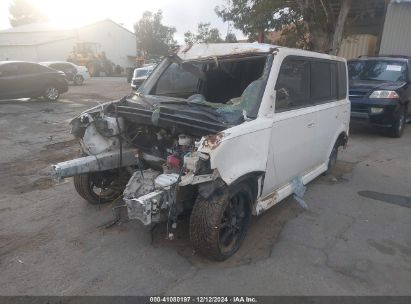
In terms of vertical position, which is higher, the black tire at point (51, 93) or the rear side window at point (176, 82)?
the rear side window at point (176, 82)

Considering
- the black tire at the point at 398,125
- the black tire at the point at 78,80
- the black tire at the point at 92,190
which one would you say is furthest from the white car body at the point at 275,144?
the black tire at the point at 78,80

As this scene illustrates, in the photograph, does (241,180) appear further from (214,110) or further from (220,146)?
(214,110)

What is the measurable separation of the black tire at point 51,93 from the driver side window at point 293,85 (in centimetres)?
1269

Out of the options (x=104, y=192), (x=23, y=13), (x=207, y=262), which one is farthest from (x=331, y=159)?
(x=23, y=13)

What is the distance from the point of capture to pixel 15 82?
44.0 ft

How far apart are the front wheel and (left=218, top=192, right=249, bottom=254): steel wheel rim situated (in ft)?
42.9

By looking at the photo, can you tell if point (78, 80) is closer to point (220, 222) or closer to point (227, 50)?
point (227, 50)

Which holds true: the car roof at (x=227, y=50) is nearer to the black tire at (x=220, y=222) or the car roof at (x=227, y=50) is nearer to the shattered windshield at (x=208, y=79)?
the shattered windshield at (x=208, y=79)

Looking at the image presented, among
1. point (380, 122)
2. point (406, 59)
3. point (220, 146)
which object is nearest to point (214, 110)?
point (220, 146)

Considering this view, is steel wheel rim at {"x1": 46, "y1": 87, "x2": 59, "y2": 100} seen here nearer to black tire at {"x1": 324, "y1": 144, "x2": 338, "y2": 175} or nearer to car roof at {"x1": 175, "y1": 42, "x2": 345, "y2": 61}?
car roof at {"x1": 175, "y1": 42, "x2": 345, "y2": 61}

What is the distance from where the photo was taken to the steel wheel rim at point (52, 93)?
1470cm

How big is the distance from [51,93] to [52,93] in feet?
0.17

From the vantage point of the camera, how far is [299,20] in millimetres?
15891

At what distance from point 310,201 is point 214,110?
7.43 ft
